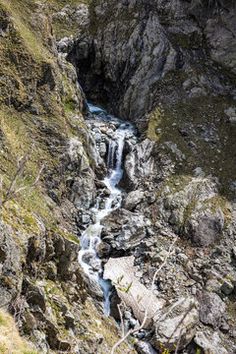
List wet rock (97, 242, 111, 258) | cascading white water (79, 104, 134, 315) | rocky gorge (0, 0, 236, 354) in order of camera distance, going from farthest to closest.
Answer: wet rock (97, 242, 111, 258) → cascading white water (79, 104, 134, 315) → rocky gorge (0, 0, 236, 354)

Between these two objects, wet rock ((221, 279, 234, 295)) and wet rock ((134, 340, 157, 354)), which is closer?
wet rock ((134, 340, 157, 354))

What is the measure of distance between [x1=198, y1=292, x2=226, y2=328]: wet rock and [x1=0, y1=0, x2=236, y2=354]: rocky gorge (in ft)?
0.26

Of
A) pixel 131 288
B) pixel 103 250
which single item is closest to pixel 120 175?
pixel 103 250

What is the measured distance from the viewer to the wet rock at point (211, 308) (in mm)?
25750

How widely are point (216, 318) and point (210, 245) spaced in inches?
243

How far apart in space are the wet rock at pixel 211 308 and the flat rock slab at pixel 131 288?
103 inches

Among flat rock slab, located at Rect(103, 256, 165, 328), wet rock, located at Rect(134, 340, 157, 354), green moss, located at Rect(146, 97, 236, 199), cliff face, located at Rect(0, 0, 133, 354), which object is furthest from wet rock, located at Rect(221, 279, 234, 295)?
cliff face, located at Rect(0, 0, 133, 354)

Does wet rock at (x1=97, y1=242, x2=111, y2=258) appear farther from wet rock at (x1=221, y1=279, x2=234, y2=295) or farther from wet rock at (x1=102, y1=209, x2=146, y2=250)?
wet rock at (x1=221, y1=279, x2=234, y2=295)

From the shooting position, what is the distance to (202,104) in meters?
40.8

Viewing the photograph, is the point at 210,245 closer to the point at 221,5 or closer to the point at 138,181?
the point at 138,181

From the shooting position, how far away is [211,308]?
26.3m

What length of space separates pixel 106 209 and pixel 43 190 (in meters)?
7.56

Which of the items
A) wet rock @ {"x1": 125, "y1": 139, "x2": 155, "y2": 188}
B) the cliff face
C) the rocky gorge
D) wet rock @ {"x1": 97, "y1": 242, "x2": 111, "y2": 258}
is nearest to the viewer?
the cliff face

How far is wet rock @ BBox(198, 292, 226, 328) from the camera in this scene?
84.5 ft
